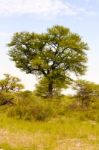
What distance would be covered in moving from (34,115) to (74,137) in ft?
21.4

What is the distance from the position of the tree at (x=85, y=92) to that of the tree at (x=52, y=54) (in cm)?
934

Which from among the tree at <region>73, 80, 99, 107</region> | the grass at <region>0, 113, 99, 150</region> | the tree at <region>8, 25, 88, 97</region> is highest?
the tree at <region>8, 25, 88, 97</region>

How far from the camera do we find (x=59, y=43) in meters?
42.0

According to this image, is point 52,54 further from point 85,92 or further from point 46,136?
point 46,136

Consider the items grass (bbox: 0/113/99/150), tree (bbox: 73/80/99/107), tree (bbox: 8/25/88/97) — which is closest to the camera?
grass (bbox: 0/113/99/150)

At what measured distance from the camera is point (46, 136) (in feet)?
52.4

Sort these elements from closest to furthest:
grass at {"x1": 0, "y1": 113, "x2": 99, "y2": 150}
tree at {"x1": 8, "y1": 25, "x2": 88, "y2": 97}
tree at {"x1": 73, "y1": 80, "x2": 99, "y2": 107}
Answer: grass at {"x1": 0, "y1": 113, "x2": 99, "y2": 150}, tree at {"x1": 73, "y1": 80, "x2": 99, "y2": 107}, tree at {"x1": 8, "y1": 25, "x2": 88, "y2": 97}

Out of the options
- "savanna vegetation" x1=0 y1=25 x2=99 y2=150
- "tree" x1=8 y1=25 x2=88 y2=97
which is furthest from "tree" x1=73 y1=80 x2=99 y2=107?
"tree" x1=8 y1=25 x2=88 y2=97

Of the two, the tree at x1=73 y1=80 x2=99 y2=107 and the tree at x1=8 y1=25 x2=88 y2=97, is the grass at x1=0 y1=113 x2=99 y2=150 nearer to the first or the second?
the tree at x1=73 y1=80 x2=99 y2=107

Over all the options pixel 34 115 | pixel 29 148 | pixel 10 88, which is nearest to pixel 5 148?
pixel 29 148

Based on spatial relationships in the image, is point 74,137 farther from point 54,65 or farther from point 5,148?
point 54,65

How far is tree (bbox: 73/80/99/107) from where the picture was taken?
3133cm

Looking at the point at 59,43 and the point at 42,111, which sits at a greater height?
the point at 59,43

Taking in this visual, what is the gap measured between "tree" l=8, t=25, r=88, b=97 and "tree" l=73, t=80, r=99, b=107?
9.34 metres
